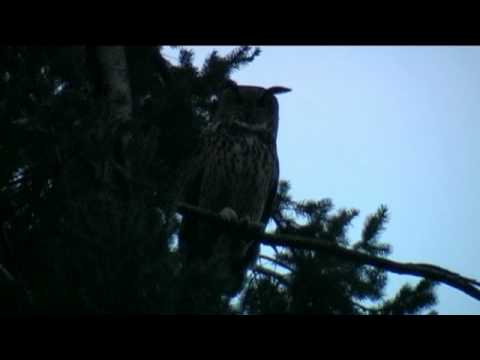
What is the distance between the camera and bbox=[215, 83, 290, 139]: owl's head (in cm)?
439

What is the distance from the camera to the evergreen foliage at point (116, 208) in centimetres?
167

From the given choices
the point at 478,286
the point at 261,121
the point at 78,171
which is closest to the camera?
the point at 78,171

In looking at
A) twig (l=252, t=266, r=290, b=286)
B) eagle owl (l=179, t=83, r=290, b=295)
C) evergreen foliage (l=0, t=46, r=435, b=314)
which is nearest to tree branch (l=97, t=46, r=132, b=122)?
evergreen foliage (l=0, t=46, r=435, b=314)

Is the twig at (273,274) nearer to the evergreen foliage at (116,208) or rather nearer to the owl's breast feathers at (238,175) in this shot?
the evergreen foliage at (116,208)

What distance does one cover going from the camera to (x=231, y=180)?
4137 millimetres

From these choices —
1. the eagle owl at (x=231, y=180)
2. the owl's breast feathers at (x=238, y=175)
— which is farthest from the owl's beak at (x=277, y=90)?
the owl's breast feathers at (x=238, y=175)

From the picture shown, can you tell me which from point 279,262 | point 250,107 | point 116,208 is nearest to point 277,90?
point 250,107

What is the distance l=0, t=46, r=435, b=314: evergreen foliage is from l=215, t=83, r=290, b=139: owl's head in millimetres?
236

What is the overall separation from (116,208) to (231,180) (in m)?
2.39

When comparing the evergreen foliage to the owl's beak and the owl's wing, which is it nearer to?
the owl's wing
